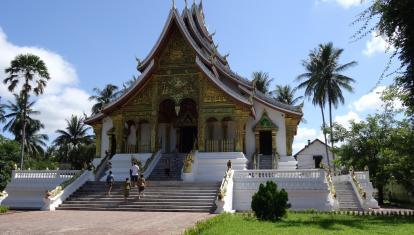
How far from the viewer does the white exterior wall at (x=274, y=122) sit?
24.7 meters

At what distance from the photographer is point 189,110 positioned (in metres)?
25.8

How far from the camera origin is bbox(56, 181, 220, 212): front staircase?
1569 centimetres

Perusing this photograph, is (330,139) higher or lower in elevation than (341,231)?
higher

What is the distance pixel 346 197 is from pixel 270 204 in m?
7.95

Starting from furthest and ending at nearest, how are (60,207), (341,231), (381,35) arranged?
(60,207) → (341,231) → (381,35)

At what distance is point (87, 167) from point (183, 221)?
33.7 ft

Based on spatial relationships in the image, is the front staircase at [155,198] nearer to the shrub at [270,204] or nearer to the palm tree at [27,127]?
the shrub at [270,204]

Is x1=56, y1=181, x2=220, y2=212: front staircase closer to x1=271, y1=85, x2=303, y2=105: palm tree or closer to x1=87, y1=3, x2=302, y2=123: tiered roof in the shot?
x1=87, y1=3, x2=302, y2=123: tiered roof

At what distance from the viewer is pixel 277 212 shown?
12.1 metres

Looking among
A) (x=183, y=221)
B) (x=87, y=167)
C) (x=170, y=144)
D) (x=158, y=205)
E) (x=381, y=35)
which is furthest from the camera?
(x=170, y=144)

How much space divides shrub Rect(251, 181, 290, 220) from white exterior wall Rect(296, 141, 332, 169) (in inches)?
1390

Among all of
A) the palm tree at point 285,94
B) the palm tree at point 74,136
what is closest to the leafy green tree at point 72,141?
the palm tree at point 74,136

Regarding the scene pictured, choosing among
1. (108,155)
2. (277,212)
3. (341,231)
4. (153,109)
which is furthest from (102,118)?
(341,231)

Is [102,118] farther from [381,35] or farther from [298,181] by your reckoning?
[381,35]
